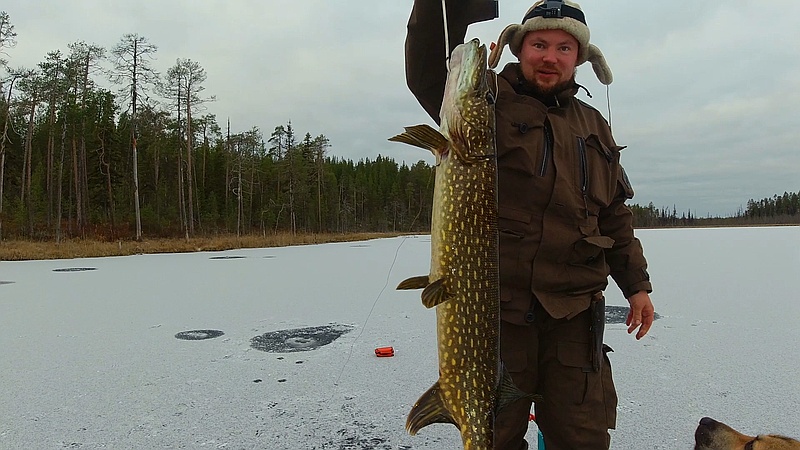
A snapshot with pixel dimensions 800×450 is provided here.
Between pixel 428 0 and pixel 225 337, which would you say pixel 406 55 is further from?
pixel 225 337

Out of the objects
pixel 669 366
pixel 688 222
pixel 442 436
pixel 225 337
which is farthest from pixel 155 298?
pixel 688 222

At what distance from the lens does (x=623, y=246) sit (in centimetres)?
241

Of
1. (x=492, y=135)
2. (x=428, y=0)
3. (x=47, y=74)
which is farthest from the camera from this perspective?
(x=47, y=74)

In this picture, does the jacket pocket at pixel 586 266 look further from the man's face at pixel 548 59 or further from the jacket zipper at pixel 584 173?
the man's face at pixel 548 59

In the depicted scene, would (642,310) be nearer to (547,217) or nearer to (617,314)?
(547,217)

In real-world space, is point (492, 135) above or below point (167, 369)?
above

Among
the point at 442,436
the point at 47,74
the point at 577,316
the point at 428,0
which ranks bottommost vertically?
the point at 442,436

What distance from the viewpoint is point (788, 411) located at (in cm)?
329

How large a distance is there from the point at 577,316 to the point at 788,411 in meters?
2.21

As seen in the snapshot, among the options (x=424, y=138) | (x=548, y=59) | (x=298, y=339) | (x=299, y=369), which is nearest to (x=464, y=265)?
(x=424, y=138)

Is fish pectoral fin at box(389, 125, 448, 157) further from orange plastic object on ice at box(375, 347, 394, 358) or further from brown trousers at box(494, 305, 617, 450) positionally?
orange plastic object on ice at box(375, 347, 394, 358)

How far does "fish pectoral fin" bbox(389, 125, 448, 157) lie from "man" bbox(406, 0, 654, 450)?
0.47 metres

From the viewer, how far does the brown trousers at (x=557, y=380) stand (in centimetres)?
211

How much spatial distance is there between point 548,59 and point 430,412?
151 centimetres
